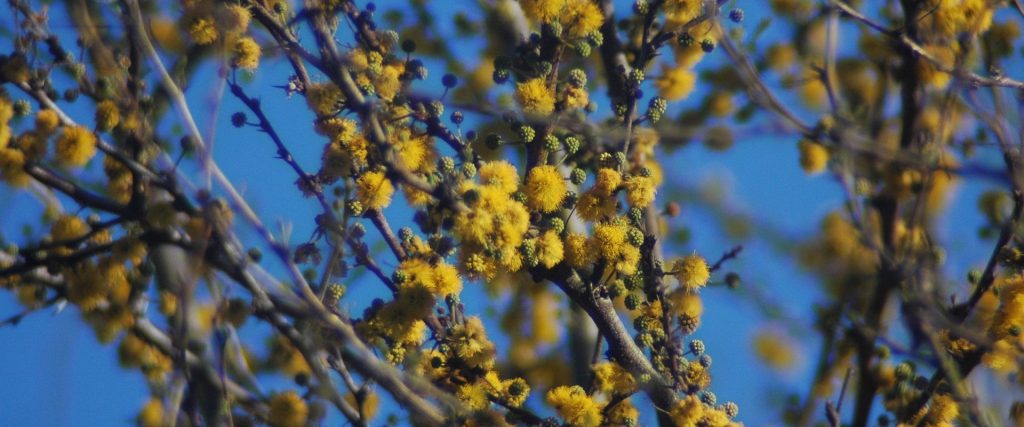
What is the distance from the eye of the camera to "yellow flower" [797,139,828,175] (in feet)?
18.0

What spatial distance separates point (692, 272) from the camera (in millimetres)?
4625

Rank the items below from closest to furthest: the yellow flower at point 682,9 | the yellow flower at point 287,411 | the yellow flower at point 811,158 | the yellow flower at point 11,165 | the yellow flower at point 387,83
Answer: the yellow flower at point 11,165, the yellow flower at point 287,411, the yellow flower at point 387,83, the yellow flower at point 682,9, the yellow flower at point 811,158

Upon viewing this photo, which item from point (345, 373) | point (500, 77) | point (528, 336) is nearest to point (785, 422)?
point (345, 373)

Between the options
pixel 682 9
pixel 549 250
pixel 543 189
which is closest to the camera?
pixel 549 250

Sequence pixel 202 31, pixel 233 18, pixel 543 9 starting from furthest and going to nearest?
pixel 543 9
pixel 202 31
pixel 233 18

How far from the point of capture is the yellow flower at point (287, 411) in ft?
14.1

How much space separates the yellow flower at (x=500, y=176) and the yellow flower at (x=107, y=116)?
1420mm

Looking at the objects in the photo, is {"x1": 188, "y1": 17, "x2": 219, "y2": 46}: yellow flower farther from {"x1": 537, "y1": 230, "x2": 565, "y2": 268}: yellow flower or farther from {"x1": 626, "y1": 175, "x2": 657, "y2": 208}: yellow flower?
{"x1": 626, "y1": 175, "x2": 657, "y2": 208}: yellow flower

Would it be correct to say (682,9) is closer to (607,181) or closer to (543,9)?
(543,9)

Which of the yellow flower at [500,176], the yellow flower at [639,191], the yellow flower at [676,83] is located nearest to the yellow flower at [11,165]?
the yellow flower at [500,176]

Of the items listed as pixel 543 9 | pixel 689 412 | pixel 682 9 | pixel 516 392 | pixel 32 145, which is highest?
pixel 682 9

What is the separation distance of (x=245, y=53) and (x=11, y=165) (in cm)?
101

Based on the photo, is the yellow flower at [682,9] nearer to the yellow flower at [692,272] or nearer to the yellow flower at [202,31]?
the yellow flower at [692,272]

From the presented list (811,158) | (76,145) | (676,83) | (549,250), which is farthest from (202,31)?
(811,158)
